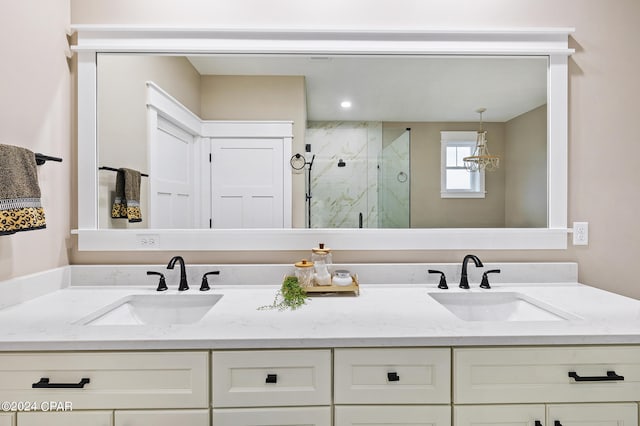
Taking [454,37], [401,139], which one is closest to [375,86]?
[401,139]

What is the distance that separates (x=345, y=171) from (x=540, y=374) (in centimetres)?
109

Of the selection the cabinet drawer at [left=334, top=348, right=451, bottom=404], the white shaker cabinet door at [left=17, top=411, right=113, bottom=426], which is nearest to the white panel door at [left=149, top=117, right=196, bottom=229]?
the white shaker cabinet door at [left=17, top=411, right=113, bottom=426]

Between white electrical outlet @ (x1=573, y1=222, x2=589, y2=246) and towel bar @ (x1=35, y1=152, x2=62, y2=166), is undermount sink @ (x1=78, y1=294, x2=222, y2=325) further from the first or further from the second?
white electrical outlet @ (x1=573, y1=222, x2=589, y2=246)

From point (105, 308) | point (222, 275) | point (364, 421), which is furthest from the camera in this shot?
point (222, 275)

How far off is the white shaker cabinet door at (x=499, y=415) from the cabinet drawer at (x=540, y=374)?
0.07 ft

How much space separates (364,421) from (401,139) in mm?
1258

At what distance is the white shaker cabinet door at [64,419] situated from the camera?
0.98 meters

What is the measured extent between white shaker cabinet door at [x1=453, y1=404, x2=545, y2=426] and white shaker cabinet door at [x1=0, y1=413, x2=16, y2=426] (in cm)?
135

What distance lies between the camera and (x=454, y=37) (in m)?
1.63

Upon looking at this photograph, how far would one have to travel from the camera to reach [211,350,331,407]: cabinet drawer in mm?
998

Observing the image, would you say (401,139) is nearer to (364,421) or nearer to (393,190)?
(393,190)

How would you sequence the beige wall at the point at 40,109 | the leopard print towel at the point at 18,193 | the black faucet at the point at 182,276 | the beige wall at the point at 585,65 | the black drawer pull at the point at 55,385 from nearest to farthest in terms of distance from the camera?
the black drawer pull at the point at 55,385
the leopard print towel at the point at 18,193
the beige wall at the point at 40,109
the black faucet at the point at 182,276
the beige wall at the point at 585,65

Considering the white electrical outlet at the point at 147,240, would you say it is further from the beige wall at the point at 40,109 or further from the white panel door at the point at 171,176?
the beige wall at the point at 40,109

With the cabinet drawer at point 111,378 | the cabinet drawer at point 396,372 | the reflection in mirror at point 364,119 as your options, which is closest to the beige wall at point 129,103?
the reflection in mirror at point 364,119
